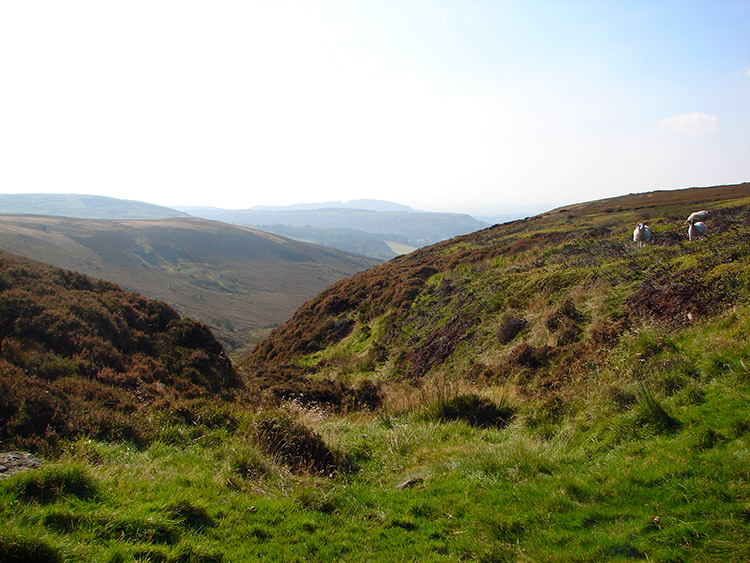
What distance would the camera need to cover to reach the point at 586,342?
7.93 m

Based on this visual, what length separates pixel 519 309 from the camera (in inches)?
463

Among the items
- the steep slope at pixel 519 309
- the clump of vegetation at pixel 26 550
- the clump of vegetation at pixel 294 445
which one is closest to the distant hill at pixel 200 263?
the steep slope at pixel 519 309

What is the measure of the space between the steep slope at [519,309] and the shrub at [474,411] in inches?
39.3

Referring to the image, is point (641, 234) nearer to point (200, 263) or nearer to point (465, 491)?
point (465, 491)

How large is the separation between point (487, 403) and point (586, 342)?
8.47 feet

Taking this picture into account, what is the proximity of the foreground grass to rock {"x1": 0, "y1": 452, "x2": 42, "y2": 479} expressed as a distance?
14.5 inches

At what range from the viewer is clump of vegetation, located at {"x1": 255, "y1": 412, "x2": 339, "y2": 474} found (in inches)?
220

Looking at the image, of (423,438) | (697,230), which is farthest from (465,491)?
(697,230)

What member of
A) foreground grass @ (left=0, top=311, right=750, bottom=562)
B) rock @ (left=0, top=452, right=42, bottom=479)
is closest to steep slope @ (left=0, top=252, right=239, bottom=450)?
rock @ (left=0, top=452, right=42, bottom=479)

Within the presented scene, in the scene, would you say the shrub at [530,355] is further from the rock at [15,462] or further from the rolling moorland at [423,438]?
the rock at [15,462]

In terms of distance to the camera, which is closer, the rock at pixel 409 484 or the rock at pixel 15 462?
the rock at pixel 15 462

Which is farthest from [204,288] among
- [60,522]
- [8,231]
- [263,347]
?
[60,522]

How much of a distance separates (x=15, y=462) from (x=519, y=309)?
11.0m

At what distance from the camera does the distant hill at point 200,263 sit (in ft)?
291
